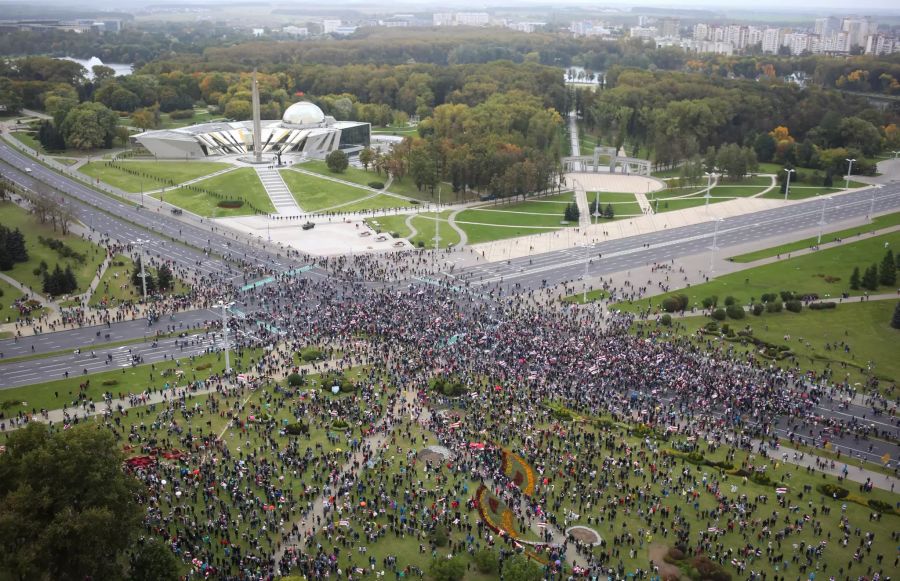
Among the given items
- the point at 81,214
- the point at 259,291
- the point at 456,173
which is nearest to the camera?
the point at 259,291

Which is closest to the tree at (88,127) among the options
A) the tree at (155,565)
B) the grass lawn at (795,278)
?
the grass lawn at (795,278)

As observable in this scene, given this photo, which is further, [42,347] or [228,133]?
[228,133]

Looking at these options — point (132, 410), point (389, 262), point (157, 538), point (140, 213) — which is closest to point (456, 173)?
point (389, 262)

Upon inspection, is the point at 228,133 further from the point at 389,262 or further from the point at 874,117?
the point at 874,117

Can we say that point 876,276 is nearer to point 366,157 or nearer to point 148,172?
point 366,157

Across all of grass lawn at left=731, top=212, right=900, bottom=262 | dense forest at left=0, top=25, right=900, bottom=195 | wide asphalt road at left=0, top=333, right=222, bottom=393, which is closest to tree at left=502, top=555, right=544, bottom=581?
wide asphalt road at left=0, top=333, right=222, bottom=393

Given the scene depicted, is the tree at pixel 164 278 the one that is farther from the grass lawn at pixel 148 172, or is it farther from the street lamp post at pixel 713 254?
the street lamp post at pixel 713 254
